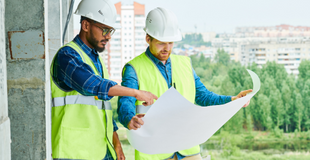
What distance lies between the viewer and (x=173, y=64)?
1809 mm

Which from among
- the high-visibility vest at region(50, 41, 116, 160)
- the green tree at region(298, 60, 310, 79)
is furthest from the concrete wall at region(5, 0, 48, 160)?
the green tree at region(298, 60, 310, 79)

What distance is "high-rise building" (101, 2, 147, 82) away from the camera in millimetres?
23672

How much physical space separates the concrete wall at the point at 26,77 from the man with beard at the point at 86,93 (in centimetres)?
15

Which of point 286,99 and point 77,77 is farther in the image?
point 286,99

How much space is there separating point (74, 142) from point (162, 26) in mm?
779

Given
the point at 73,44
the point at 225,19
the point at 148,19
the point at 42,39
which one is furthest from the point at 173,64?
the point at 225,19

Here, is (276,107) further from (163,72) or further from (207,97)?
(163,72)

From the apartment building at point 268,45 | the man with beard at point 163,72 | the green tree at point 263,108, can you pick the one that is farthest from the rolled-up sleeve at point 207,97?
the apartment building at point 268,45

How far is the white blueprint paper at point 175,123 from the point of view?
1.26 m

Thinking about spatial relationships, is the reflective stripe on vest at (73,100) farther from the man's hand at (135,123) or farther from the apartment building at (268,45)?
the apartment building at (268,45)

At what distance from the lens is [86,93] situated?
1264mm

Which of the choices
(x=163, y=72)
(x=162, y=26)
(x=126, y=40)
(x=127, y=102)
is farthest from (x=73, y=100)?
(x=126, y=40)

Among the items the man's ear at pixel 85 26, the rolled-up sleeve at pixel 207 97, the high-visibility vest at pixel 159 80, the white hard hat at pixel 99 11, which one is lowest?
the rolled-up sleeve at pixel 207 97

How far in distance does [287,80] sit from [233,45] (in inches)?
291
